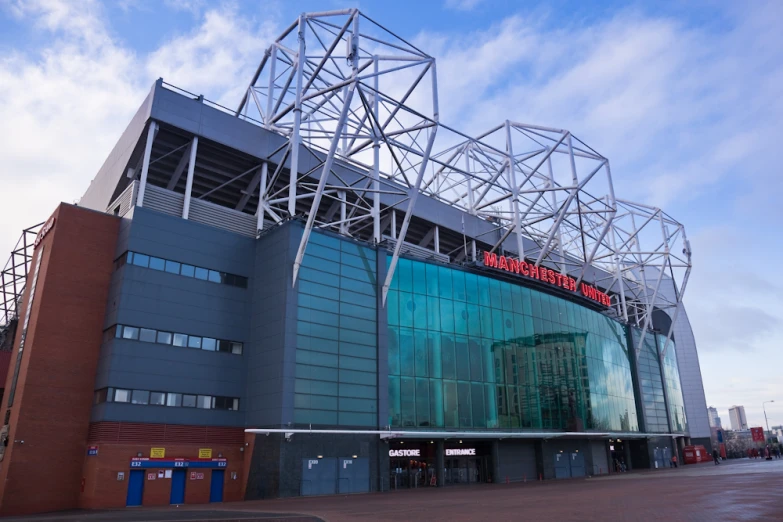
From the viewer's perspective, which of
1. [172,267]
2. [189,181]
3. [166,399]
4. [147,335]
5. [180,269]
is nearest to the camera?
[166,399]

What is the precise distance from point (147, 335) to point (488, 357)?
1106 inches

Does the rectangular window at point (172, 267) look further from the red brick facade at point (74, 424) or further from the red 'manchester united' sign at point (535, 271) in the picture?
the red 'manchester united' sign at point (535, 271)

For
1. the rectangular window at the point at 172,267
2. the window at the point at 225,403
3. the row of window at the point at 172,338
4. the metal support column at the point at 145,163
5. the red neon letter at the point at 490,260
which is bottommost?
the window at the point at 225,403

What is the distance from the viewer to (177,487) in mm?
36938

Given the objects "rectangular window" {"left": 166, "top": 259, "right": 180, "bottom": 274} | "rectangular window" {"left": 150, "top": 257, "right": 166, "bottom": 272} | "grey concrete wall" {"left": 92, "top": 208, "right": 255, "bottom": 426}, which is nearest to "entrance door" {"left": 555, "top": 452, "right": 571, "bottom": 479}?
"grey concrete wall" {"left": 92, "top": 208, "right": 255, "bottom": 426}

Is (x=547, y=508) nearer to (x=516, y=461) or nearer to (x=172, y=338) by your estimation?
(x=172, y=338)

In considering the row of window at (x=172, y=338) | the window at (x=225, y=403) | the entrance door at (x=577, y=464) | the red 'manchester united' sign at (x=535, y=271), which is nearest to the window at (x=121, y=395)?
the row of window at (x=172, y=338)

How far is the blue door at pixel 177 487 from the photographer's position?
36659 millimetres

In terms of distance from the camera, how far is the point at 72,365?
1463 inches

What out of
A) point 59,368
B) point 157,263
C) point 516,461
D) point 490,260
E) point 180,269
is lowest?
point 516,461

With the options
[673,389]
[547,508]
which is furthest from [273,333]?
[673,389]

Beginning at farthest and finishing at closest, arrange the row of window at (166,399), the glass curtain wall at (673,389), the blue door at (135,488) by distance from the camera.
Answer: the glass curtain wall at (673,389) < the row of window at (166,399) < the blue door at (135,488)

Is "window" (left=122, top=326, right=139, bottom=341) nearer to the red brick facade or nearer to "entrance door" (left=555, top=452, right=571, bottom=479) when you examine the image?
the red brick facade

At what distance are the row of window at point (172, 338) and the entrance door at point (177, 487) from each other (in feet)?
26.2
